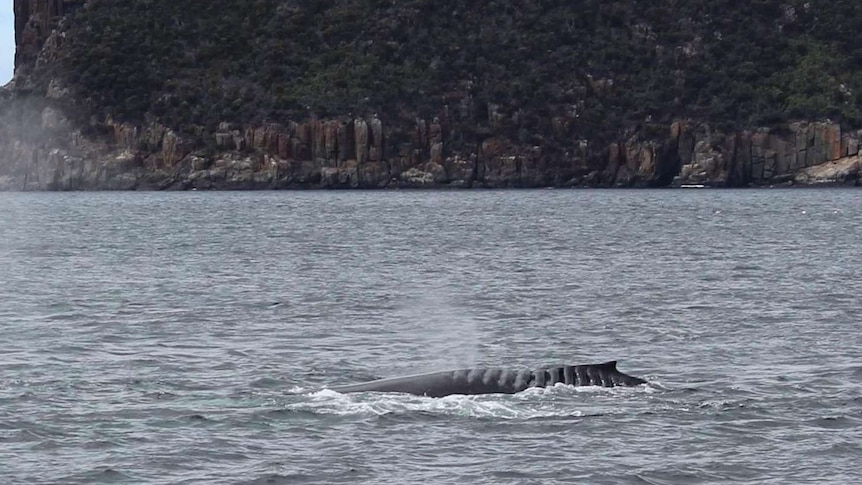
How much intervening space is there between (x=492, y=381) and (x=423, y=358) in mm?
7105

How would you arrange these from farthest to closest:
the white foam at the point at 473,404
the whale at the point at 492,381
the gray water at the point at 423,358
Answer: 1. the whale at the point at 492,381
2. the white foam at the point at 473,404
3. the gray water at the point at 423,358

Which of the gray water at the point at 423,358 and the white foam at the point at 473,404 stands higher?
the white foam at the point at 473,404

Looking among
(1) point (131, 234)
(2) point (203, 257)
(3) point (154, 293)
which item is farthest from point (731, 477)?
(1) point (131, 234)

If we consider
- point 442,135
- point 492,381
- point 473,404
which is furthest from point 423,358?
point 442,135

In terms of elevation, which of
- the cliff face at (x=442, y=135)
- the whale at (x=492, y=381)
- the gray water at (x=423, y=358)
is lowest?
the gray water at (x=423, y=358)

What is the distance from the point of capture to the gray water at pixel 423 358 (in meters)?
24.8

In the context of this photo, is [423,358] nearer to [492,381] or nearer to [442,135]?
[492,381]

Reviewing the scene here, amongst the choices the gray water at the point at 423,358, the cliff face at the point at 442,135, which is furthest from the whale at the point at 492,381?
the cliff face at the point at 442,135

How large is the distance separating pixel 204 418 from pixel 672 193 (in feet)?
469

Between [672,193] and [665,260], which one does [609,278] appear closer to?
[665,260]

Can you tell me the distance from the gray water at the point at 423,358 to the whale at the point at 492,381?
0.33 metres

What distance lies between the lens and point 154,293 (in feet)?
173

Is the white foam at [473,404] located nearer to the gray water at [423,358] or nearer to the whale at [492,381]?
the gray water at [423,358]

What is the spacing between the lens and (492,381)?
29.3 metres
